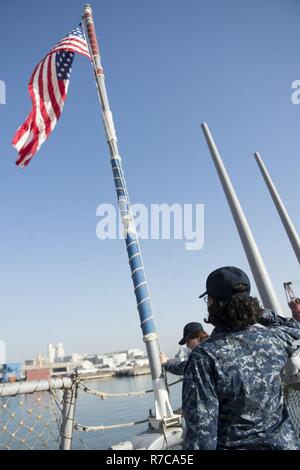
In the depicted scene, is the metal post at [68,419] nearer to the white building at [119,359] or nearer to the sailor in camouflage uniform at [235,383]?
the sailor in camouflage uniform at [235,383]

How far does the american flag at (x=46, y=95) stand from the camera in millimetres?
8094

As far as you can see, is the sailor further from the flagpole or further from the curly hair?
the curly hair


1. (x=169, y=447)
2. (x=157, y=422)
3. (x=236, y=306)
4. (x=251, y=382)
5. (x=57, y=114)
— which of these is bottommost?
(x=169, y=447)

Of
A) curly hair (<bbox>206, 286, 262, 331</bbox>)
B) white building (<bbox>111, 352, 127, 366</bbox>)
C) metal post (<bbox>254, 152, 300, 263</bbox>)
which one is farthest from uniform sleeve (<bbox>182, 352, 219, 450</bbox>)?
white building (<bbox>111, 352, 127, 366</bbox>)

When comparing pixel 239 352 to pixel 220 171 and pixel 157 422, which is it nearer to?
pixel 157 422

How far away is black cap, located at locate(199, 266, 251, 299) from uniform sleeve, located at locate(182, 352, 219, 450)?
42 centimetres

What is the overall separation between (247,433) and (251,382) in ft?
0.92

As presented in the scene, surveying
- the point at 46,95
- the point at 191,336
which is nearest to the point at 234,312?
the point at 191,336

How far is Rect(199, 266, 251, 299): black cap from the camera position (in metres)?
2.01

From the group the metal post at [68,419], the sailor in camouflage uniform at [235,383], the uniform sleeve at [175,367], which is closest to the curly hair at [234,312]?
the sailor in camouflage uniform at [235,383]

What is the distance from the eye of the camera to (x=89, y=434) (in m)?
28.3
